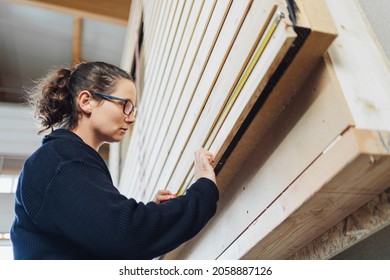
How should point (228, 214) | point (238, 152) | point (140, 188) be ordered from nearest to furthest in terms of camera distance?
1. point (238, 152)
2. point (228, 214)
3. point (140, 188)

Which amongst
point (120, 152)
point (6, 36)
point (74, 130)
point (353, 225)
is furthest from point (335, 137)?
point (6, 36)

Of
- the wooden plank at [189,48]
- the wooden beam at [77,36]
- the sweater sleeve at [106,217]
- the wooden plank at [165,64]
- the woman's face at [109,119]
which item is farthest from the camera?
the wooden beam at [77,36]

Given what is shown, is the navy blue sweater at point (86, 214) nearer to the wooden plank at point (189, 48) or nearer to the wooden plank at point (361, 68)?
the wooden plank at point (361, 68)

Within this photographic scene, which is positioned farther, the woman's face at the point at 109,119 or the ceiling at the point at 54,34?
the ceiling at the point at 54,34

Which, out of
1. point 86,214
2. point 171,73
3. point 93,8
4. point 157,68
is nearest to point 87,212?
point 86,214

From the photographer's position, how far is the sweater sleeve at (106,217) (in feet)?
3.57

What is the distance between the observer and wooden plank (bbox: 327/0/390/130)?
951 mm

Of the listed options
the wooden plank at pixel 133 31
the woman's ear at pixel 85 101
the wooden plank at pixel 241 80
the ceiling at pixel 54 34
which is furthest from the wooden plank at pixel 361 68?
the ceiling at pixel 54 34

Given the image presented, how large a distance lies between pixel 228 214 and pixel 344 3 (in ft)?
3.18

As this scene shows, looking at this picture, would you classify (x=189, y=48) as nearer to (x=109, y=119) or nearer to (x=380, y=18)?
(x=109, y=119)

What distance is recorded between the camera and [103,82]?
1.56 metres

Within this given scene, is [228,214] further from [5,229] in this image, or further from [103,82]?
[5,229]

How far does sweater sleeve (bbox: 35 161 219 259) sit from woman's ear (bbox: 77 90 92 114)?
39cm

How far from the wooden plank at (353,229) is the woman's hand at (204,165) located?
44cm
